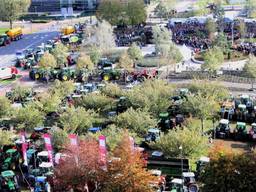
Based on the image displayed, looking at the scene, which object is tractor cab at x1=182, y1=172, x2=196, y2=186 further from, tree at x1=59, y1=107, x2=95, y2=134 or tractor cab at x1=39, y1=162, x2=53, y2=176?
tree at x1=59, y1=107, x2=95, y2=134

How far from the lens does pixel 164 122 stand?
33.0 metres

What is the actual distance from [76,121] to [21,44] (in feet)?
133

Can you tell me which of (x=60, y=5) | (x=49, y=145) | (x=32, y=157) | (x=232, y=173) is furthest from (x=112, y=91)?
(x=60, y=5)

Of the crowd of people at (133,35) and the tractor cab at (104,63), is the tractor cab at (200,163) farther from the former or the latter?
the crowd of people at (133,35)

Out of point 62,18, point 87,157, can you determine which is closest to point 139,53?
point 87,157

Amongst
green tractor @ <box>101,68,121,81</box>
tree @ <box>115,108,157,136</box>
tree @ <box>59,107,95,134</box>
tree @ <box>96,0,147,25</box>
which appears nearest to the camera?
tree @ <box>115,108,157,136</box>

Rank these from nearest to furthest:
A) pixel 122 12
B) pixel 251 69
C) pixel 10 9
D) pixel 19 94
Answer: pixel 19 94 → pixel 251 69 → pixel 122 12 → pixel 10 9

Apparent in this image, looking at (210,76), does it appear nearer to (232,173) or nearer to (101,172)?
(101,172)

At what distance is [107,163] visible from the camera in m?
22.6

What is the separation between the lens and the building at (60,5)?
96.3m

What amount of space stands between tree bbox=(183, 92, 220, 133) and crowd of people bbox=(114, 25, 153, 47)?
99.8ft

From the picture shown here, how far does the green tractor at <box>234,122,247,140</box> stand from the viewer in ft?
102

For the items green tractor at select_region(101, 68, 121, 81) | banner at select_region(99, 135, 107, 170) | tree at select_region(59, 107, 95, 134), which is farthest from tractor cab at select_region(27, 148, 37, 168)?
green tractor at select_region(101, 68, 121, 81)

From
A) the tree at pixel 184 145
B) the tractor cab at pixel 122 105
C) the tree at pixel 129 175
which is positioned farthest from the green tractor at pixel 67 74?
the tree at pixel 129 175
